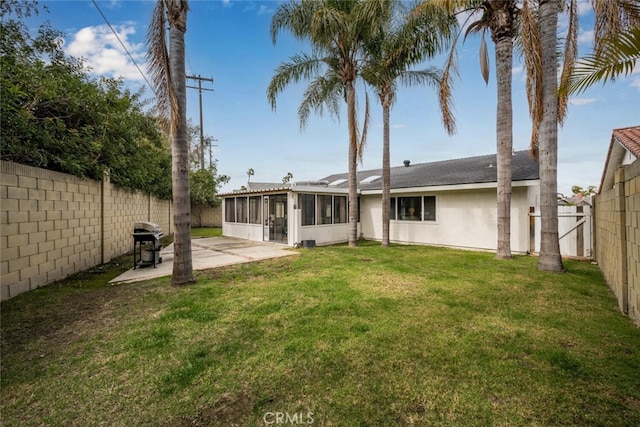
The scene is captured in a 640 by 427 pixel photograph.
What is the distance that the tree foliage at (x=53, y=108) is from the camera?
515 cm

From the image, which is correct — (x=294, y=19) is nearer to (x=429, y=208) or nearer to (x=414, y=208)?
(x=414, y=208)

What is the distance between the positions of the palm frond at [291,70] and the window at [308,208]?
13.1 feet

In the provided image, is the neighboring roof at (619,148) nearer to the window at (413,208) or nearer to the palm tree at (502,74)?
the palm tree at (502,74)

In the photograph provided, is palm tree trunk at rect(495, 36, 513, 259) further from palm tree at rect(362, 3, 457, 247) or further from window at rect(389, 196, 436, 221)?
window at rect(389, 196, 436, 221)

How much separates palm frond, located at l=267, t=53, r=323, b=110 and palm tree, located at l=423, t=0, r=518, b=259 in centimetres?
446

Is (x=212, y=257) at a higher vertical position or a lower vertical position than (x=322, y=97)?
lower

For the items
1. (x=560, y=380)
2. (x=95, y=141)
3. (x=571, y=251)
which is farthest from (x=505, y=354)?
(x=95, y=141)

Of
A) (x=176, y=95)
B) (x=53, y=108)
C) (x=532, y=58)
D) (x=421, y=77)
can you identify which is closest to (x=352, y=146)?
(x=421, y=77)

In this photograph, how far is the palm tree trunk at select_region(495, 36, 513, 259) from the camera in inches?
319

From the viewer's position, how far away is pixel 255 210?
13.8 metres

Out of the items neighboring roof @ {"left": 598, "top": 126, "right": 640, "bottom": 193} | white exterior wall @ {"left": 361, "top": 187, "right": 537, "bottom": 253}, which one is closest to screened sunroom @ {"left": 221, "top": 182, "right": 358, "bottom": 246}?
white exterior wall @ {"left": 361, "top": 187, "right": 537, "bottom": 253}

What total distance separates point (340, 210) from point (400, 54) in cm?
681

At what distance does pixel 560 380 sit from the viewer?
8.60 feet

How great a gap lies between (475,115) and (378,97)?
4149 mm
